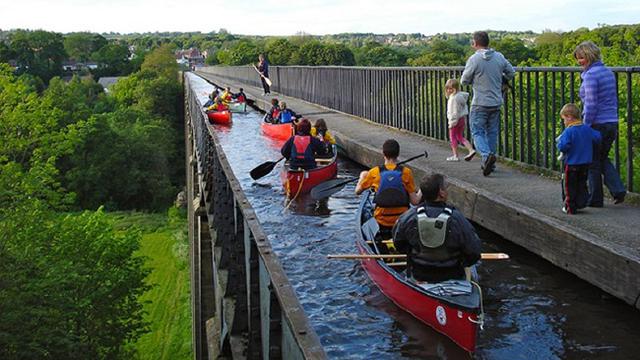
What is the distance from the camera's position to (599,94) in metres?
8.10


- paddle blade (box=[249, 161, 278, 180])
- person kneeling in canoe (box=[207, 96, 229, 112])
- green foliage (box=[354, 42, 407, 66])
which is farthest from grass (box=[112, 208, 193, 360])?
green foliage (box=[354, 42, 407, 66])

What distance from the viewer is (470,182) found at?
1034cm

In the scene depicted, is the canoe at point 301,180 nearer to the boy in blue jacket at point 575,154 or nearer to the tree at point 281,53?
the boy in blue jacket at point 575,154

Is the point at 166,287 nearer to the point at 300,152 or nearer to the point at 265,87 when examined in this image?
the point at 265,87

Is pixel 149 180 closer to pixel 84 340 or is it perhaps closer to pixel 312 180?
pixel 84 340

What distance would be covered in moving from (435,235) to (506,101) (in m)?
6.84

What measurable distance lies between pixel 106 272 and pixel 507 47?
47596 millimetres

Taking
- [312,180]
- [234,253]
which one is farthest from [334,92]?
[234,253]

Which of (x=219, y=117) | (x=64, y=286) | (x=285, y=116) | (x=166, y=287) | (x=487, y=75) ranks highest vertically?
(x=487, y=75)

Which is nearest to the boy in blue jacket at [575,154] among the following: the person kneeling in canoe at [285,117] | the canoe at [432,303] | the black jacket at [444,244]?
the canoe at [432,303]

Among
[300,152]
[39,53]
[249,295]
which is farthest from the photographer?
[39,53]

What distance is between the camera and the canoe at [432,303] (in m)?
5.69

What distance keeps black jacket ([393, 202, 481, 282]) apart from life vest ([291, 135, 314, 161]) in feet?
20.8

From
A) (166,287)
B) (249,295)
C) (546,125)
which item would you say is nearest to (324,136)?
(546,125)
